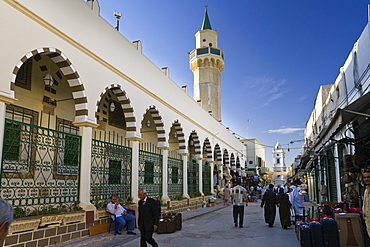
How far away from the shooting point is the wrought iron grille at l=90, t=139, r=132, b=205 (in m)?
8.59

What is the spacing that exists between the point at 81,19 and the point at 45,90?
2294mm

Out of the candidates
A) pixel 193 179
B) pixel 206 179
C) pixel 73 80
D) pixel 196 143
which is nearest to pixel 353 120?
pixel 73 80

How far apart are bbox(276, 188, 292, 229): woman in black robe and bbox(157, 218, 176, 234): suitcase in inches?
130

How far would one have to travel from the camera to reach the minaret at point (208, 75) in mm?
29203

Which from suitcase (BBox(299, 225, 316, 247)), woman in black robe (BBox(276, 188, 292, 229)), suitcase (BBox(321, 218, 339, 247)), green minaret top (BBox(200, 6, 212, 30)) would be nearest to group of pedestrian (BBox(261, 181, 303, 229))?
woman in black robe (BBox(276, 188, 292, 229))

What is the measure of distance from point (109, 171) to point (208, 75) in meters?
21.5

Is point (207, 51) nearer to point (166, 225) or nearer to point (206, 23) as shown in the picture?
point (206, 23)

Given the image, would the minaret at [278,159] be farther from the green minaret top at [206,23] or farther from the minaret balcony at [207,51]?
the minaret balcony at [207,51]

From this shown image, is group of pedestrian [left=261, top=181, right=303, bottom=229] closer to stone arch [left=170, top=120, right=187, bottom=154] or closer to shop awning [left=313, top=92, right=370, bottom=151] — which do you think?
shop awning [left=313, top=92, right=370, bottom=151]

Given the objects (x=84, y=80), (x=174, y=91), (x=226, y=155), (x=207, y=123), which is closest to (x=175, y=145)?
(x=207, y=123)

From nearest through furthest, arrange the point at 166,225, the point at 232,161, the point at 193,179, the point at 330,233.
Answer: the point at 330,233 < the point at 166,225 < the point at 193,179 < the point at 232,161

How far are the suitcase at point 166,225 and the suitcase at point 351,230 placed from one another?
4.30 m

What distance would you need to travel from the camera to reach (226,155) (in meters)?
26.3

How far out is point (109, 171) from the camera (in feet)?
29.7
